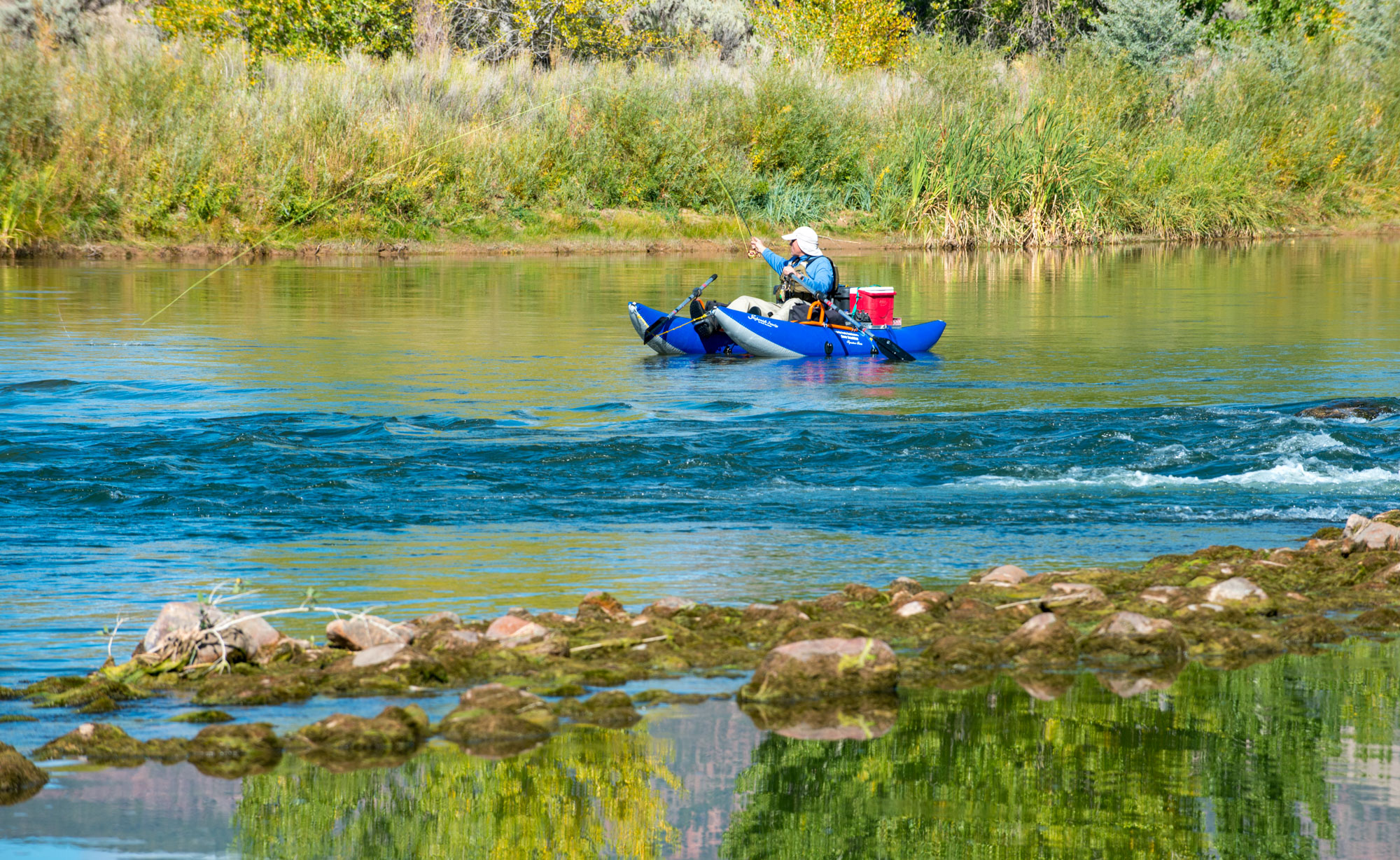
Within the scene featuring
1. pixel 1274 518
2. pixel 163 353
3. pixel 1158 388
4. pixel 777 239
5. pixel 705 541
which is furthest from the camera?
pixel 777 239

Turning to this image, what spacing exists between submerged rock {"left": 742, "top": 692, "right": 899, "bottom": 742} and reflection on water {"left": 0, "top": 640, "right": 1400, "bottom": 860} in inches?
1.7

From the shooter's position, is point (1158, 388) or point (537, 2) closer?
point (1158, 388)

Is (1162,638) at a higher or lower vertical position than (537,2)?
lower

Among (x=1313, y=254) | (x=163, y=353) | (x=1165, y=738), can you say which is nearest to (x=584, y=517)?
(x=1165, y=738)

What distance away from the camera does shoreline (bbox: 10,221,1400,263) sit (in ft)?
82.4

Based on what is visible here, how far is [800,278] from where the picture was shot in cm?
1508

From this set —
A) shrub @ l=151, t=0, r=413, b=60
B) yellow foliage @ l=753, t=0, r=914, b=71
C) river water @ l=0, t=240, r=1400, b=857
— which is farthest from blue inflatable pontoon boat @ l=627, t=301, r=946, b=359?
yellow foliage @ l=753, t=0, r=914, b=71

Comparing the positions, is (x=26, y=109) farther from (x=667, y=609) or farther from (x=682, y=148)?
(x=667, y=609)

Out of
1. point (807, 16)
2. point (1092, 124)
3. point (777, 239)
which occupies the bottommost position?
point (777, 239)

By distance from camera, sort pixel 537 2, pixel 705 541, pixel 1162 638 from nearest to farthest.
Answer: pixel 1162 638 → pixel 705 541 → pixel 537 2

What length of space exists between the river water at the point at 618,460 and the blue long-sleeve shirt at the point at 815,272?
73cm

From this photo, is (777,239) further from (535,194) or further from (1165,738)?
(1165,738)

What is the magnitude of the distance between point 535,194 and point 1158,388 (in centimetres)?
1921

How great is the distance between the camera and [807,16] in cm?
4159
